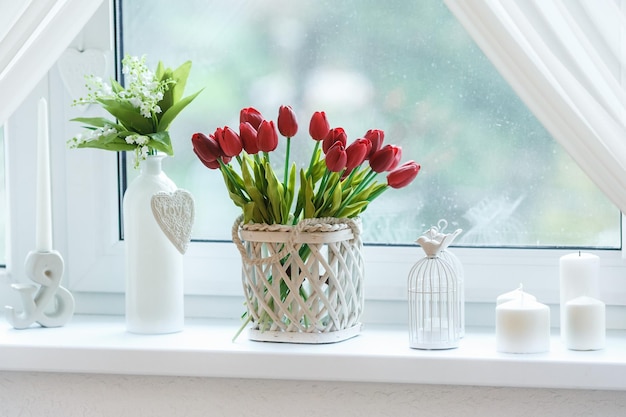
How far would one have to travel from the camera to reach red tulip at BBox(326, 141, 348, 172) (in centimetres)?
131

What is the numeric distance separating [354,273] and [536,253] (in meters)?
0.36

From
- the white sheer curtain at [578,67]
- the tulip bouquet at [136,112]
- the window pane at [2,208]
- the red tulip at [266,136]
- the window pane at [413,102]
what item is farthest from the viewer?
the window pane at [2,208]

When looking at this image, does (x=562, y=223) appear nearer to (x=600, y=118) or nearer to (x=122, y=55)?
(x=600, y=118)

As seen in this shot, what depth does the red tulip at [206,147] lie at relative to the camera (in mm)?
1368

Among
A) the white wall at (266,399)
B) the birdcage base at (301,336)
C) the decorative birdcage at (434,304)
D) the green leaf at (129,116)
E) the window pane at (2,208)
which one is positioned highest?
the green leaf at (129,116)

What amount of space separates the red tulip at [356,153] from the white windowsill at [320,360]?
0.29 m

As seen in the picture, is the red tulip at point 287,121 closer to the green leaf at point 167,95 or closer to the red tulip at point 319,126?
the red tulip at point 319,126

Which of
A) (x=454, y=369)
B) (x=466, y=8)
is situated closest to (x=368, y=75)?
(x=466, y=8)

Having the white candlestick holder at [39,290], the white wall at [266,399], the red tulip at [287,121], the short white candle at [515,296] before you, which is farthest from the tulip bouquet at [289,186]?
the white candlestick holder at [39,290]

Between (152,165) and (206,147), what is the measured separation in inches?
6.7

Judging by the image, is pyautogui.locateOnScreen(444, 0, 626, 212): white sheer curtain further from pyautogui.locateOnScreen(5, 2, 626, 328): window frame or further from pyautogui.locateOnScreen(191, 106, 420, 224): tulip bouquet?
pyautogui.locateOnScreen(5, 2, 626, 328): window frame

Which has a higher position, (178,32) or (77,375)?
(178,32)

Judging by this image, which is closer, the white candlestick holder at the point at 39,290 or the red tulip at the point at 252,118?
the red tulip at the point at 252,118

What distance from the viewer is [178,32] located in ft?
5.46
